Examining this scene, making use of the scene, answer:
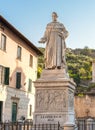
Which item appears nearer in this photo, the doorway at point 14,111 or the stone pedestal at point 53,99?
the stone pedestal at point 53,99

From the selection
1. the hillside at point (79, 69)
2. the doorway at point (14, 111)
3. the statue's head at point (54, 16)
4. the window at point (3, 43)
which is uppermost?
the hillside at point (79, 69)

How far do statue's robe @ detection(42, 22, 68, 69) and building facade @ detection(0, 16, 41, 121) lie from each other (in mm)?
11672

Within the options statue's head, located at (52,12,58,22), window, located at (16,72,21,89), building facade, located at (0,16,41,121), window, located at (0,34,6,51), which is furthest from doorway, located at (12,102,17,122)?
statue's head, located at (52,12,58,22)

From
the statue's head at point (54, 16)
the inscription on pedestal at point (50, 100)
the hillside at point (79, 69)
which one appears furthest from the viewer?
the hillside at point (79, 69)

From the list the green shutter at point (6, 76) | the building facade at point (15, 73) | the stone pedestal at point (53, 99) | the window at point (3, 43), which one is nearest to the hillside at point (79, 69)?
the building facade at point (15, 73)

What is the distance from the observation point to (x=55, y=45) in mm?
14938

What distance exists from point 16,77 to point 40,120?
1636 centimetres

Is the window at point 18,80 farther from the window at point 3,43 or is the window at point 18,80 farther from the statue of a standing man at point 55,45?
the statue of a standing man at point 55,45

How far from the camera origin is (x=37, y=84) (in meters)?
14.2

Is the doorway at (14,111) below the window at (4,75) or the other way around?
below

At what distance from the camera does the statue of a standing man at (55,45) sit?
14.8 metres

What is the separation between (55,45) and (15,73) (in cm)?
1551

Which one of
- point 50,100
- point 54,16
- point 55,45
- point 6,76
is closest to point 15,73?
point 6,76

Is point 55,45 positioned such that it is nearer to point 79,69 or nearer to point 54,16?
point 54,16
